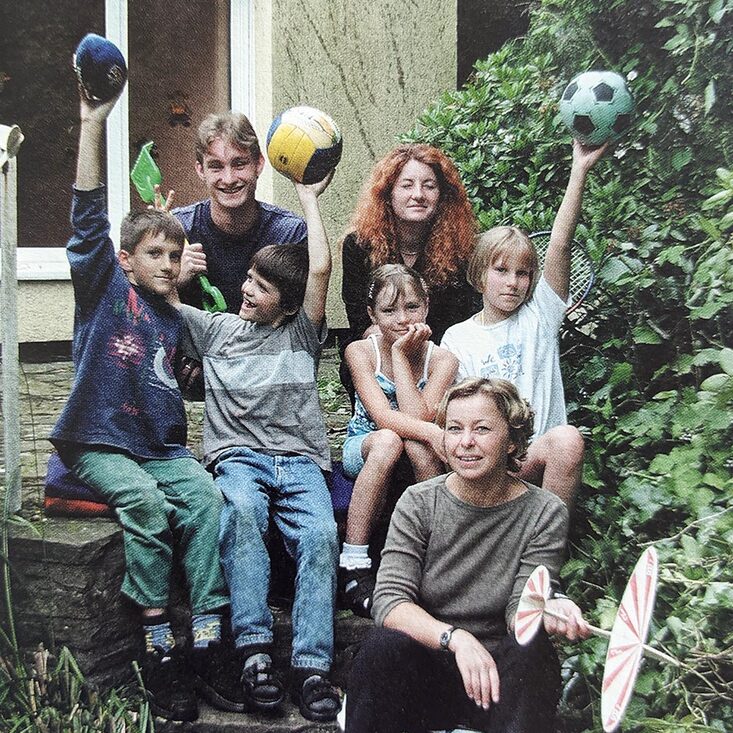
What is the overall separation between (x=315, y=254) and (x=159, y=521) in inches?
33.4

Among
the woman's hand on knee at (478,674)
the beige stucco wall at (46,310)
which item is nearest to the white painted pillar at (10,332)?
the beige stucco wall at (46,310)

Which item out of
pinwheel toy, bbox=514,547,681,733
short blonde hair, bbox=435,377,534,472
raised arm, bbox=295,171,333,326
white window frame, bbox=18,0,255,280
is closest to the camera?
pinwheel toy, bbox=514,547,681,733

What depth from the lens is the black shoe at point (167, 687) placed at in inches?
98.7

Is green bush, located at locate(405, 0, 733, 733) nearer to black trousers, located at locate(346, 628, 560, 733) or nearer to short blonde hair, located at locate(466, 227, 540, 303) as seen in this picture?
short blonde hair, located at locate(466, 227, 540, 303)

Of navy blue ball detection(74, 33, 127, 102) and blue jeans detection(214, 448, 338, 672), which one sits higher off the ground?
navy blue ball detection(74, 33, 127, 102)

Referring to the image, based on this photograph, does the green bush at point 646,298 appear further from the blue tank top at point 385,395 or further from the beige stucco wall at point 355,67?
the blue tank top at point 385,395

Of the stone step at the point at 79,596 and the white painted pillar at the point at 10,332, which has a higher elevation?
the white painted pillar at the point at 10,332

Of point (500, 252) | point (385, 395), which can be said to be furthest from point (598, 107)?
point (385, 395)

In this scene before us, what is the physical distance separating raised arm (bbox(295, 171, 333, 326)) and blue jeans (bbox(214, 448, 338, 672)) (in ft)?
1.42

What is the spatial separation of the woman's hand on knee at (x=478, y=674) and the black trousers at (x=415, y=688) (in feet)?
0.12

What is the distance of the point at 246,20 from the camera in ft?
9.49

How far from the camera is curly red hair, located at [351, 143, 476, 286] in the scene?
2865mm

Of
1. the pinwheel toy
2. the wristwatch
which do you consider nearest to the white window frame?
the wristwatch

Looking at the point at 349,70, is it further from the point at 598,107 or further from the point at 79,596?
the point at 79,596
